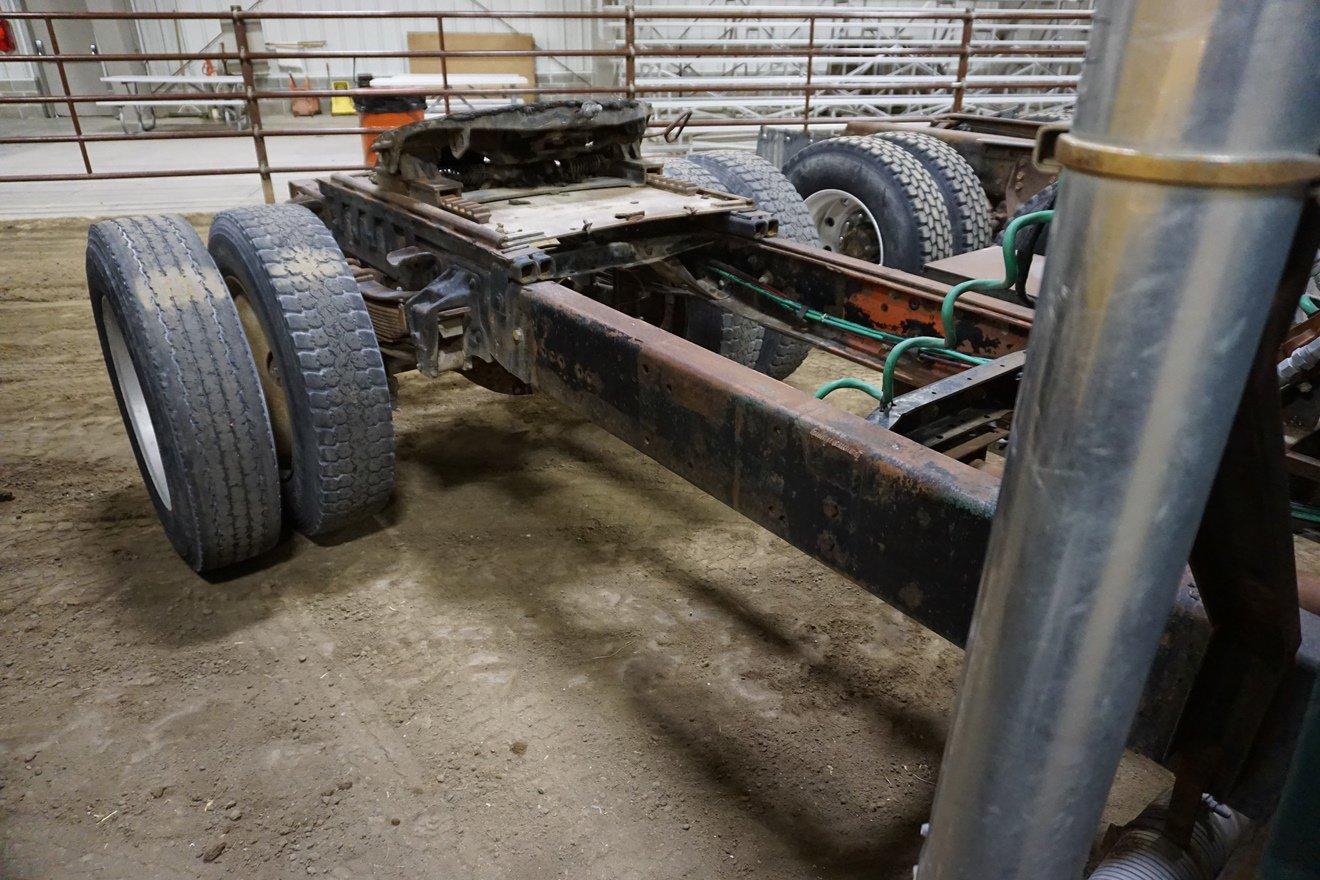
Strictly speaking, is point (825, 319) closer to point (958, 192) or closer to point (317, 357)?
point (317, 357)

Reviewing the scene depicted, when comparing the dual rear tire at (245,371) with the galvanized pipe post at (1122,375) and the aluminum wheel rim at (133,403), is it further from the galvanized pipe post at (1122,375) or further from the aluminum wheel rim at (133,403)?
the galvanized pipe post at (1122,375)

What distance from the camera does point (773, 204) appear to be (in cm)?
367

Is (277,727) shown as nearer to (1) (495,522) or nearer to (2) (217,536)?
(2) (217,536)

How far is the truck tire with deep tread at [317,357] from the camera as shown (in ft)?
8.34

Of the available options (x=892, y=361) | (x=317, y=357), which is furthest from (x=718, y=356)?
(x=317, y=357)

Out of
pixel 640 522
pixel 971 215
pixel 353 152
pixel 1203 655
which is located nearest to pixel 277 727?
pixel 640 522

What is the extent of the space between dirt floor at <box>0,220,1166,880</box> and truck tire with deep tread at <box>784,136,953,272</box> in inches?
66.1

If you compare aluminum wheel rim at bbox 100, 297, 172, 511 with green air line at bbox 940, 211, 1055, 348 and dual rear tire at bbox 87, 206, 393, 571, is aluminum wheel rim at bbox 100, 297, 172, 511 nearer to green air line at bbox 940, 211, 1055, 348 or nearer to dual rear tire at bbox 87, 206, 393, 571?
dual rear tire at bbox 87, 206, 393, 571

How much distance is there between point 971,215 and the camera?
4551 mm

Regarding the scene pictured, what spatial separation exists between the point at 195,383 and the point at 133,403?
0.76m

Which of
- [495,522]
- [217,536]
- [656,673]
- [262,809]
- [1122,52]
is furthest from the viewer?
[495,522]

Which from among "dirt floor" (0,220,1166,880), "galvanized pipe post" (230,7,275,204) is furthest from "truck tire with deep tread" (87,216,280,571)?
"galvanized pipe post" (230,7,275,204)

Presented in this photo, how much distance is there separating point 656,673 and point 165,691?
1288 mm

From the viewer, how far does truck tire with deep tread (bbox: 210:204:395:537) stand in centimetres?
254
